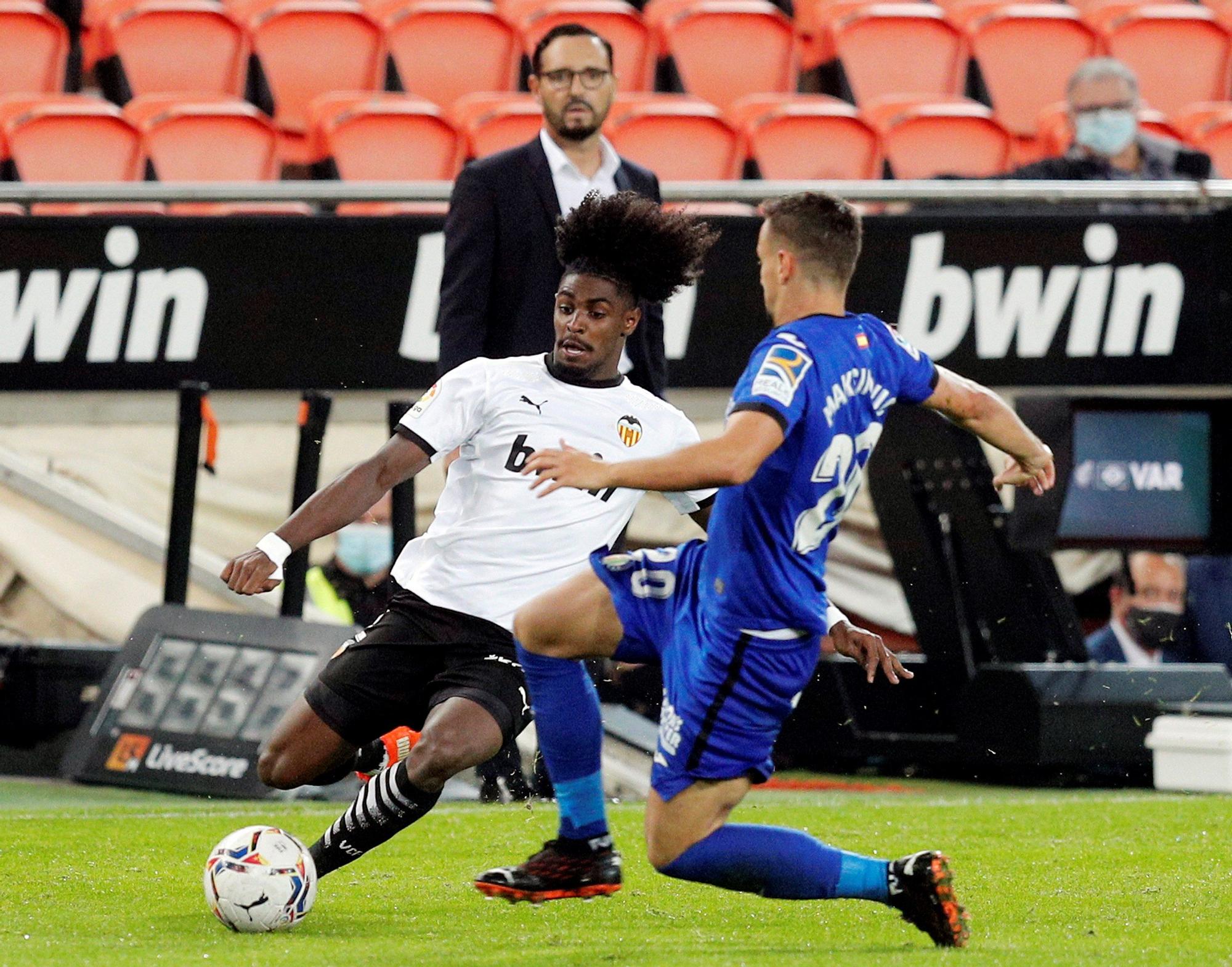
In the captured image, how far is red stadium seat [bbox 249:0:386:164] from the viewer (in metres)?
10.6

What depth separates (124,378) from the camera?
25.7 feet

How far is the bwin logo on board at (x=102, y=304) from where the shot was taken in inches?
303

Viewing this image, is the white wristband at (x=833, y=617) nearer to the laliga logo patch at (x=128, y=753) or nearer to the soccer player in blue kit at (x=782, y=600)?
the soccer player in blue kit at (x=782, y=600)

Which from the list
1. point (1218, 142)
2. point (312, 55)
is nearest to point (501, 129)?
point (312, 55)

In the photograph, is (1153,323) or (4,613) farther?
(4,613)

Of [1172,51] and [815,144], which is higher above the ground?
[1172,51]

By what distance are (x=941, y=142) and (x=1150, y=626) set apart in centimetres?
285

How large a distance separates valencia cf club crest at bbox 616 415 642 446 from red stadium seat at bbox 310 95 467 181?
464 centimetres

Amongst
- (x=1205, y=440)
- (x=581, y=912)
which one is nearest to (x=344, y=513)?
(x=581, y=912)

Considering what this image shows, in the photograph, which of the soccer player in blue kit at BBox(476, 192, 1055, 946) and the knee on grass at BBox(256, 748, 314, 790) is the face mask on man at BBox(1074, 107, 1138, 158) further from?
the knee on grass at BBox(256, 748, 314, 790)

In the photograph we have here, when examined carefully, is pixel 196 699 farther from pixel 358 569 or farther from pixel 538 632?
pixel 538 632

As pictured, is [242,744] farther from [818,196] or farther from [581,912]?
[818,196]

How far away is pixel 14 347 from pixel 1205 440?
461 cm

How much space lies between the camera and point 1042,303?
8.01 meters
